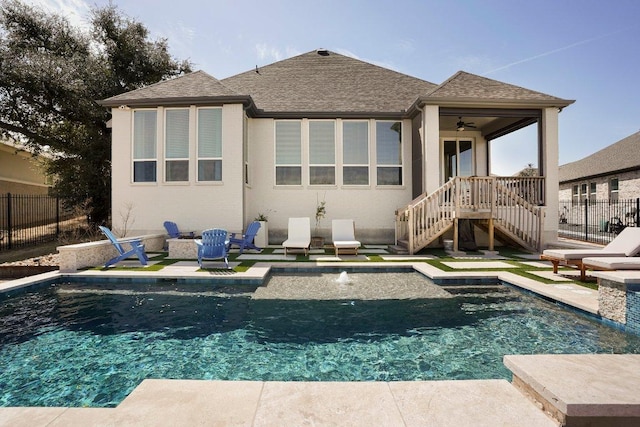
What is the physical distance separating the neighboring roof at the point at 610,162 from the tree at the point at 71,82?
30326 millimetres

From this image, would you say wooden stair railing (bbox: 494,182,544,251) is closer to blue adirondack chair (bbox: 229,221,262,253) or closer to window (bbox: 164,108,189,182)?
blue adirondack chair (bbox: 229,221,262,253)

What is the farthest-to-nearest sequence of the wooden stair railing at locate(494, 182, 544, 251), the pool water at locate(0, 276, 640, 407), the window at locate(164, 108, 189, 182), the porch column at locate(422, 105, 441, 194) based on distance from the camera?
the window at locate(164, 108, 189, 182) → the porch column at locate(422, 105, 441, 194) → the wooden stair railing at locate(494, 182, 544, 251) → the pool water at locate(0, 276, 640, 407)

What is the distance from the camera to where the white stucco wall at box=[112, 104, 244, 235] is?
11.0m

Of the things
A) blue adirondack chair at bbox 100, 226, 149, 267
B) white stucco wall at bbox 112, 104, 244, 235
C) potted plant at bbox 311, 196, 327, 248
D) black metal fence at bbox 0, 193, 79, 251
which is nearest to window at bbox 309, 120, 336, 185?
potted plant at bbox 311, 196, 327, 248

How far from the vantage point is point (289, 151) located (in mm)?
12398

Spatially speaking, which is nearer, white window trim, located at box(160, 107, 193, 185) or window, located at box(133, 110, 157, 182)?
white window trim, located at box(160, 107, 193, 185)

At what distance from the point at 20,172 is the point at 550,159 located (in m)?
30.9

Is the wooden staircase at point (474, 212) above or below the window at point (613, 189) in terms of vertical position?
below

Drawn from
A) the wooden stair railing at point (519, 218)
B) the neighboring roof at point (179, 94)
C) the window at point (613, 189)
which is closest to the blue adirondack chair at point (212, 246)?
the neighboring roof at point (179, 94)

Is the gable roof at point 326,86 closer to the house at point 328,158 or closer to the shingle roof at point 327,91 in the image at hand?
the shingle roof at point 327,91

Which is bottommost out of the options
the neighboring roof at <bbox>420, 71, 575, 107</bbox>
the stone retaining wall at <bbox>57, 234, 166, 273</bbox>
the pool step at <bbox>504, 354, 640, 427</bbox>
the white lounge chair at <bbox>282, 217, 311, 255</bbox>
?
the pool step at <bbox>504, 354, 640, 427</bbox>

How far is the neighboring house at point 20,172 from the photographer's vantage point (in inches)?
746

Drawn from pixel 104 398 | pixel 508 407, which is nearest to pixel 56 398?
pixel 104 398

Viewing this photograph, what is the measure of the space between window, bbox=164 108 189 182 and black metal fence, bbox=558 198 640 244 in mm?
17638
